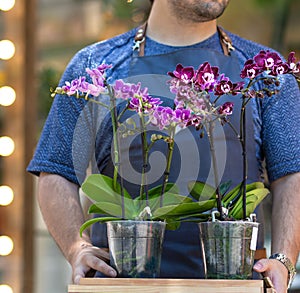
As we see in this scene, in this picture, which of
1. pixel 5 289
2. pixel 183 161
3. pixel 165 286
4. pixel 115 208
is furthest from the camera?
pixel 5 289

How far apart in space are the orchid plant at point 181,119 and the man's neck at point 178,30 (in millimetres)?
520

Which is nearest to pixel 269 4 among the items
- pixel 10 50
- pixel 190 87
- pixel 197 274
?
pixel 10 50

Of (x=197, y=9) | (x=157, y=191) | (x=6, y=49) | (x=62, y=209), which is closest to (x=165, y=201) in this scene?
(x=157, y=191)

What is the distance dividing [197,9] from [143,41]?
20cm

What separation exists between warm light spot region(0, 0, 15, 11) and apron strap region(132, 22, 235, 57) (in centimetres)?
198

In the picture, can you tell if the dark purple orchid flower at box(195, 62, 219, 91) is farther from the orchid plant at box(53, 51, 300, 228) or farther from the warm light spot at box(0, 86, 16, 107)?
the warm light spot at box(0, 86, 16, 107)

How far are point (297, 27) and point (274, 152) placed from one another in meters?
1.81

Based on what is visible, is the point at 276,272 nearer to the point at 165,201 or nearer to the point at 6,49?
the point at 165,201

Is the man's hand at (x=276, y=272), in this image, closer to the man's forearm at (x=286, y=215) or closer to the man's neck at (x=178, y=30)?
the man's forearm at (x=286, y=215)

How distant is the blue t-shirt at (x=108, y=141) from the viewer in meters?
2.07

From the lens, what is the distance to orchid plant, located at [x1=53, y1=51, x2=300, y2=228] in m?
1.58

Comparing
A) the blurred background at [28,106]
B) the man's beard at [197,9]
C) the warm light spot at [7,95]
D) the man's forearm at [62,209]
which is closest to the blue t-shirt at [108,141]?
the man's forearm at [62,209]

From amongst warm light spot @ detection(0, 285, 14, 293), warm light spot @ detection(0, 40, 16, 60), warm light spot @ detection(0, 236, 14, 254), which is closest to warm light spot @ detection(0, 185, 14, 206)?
warm light spot @ detection(0, 236, 14, 254)

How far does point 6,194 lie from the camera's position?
13.3 ft
